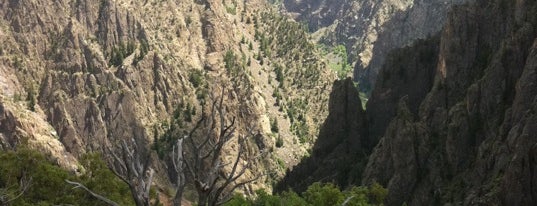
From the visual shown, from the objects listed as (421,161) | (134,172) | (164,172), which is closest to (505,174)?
(421,161)

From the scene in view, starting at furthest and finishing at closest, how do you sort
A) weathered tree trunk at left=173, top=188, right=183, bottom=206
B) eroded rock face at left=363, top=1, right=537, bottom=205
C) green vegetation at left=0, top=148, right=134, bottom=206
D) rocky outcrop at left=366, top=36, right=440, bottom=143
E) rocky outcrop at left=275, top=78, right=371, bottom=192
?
rocky outcrop at left=366, top=36, right=440, bottom=143, rocky outcrop at left=275, top=78, right=371, bottom=192, eroded rock face at left=363, top=1, right=537, bottom=205, green vegetation at left=0, top=148, right=134, bottom=206, weathered tree trunk at left=173, top=188, right=183, bottom=206

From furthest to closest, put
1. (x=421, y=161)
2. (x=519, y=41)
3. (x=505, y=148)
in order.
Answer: (x=421, y=161), (x=519, y=41), (x=505, y=148)

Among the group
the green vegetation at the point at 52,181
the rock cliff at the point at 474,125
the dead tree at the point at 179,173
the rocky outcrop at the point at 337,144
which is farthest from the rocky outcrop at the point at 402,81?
the dead tree at the point at 179,173

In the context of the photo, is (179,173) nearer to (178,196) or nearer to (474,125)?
(178,196)

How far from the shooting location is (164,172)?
198 metres

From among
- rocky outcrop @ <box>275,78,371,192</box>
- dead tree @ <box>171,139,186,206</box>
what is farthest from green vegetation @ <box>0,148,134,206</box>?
rocky outcrop @ <box>275,78,371,192</box>

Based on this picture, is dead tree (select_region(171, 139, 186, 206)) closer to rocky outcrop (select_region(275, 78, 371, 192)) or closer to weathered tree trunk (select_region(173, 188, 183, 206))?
weathered tree trunk (select_region(173, 188, 183, 206))

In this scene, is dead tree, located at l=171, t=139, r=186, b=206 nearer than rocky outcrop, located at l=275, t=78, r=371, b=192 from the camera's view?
Yes

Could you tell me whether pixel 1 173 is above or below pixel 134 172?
below

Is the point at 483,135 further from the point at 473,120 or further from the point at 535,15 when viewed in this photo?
the point at 535,15

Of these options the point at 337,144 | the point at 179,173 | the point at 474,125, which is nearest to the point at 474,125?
the point at 474,125

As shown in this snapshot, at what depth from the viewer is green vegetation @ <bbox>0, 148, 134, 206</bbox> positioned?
65.4 metres

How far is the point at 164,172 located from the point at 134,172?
180628mm

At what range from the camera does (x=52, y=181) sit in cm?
6694
